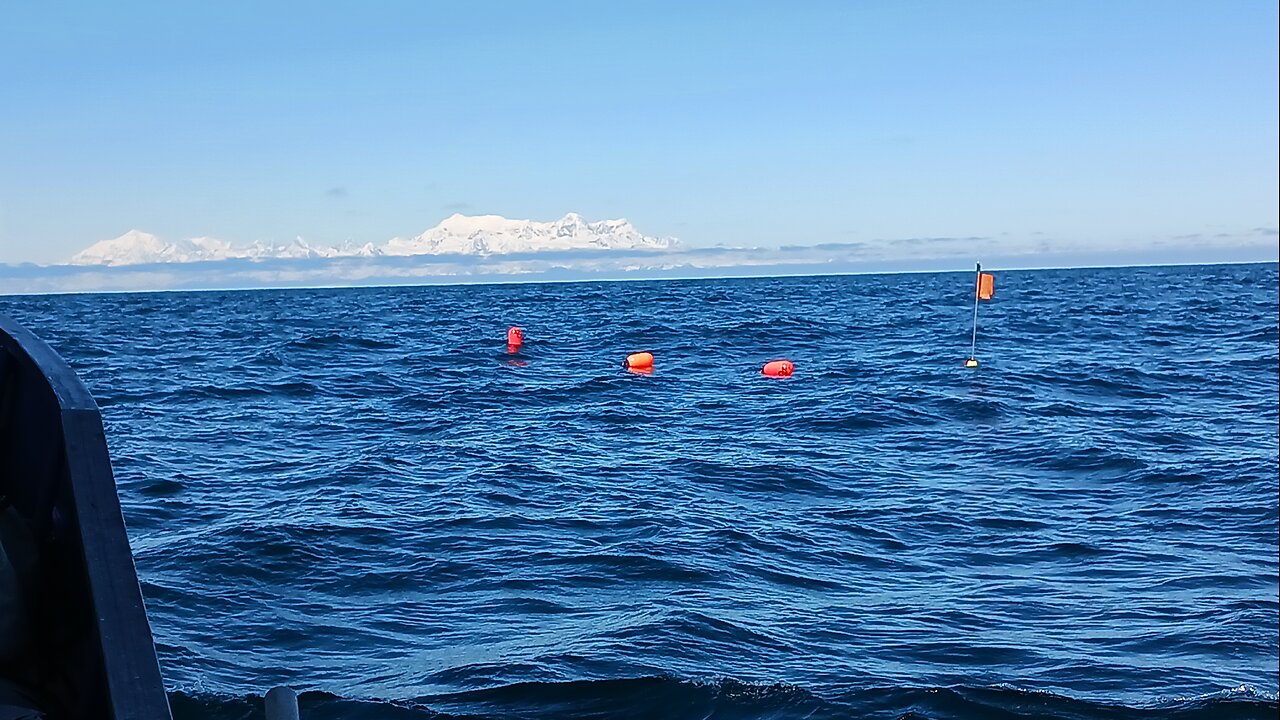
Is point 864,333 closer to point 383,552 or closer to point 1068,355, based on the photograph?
point 1068,355

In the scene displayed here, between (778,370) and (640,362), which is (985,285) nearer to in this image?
(778,370)

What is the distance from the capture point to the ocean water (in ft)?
24.1

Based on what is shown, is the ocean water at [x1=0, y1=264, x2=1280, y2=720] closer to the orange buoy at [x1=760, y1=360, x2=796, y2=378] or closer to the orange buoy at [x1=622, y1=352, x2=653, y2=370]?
the orange buoy at [x1=760, y1=360, x2=796, y2=378]

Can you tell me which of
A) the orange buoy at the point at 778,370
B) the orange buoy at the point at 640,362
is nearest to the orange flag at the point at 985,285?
the orange buoy at the point at 778,370

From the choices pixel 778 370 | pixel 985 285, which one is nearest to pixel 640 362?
pixel 778 370

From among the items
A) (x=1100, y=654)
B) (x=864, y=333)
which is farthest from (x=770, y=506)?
(x=864, y=333)

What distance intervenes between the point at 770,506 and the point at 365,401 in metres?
11.3

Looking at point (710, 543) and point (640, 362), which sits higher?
point (640, 362)

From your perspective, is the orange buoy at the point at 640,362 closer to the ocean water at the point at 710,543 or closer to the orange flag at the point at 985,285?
the ocean water at the point at 710,543

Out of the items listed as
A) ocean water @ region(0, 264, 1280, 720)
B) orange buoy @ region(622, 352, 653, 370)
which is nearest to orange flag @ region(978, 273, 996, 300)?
ocean water @ region(0, 264, 1280, 720)

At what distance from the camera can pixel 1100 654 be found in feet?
25.6

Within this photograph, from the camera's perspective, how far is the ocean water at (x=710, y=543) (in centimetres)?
736

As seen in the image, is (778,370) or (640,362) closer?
(778,370)

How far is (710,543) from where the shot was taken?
10875 mm
